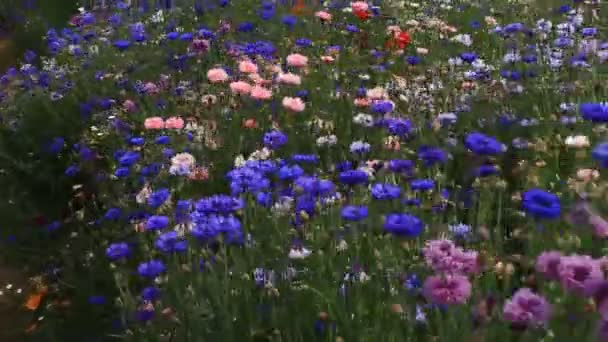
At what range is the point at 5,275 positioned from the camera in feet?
14.2

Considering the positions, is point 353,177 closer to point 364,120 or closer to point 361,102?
point 364,120

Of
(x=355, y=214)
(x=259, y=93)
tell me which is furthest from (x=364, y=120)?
(x=355, y=214)

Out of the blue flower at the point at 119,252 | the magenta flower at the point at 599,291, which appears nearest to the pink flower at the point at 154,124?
the blue flower at the point at 119,252

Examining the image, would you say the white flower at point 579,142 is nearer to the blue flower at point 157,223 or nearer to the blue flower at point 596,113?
the blue flower at point 596,113

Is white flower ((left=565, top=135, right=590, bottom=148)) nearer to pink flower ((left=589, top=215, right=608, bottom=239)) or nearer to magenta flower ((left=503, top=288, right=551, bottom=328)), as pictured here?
pink flower ((left=589, top=215, right=608, bottom=239))

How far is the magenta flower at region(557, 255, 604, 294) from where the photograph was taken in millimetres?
1412

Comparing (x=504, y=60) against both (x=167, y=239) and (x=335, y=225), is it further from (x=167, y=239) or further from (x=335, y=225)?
(x=167, y=239)

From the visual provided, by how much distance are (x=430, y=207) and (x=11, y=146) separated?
11.9ft

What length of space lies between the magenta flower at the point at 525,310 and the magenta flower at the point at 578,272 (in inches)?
3.5

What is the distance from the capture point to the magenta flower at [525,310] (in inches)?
59.5

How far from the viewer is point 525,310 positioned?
5.01 ft

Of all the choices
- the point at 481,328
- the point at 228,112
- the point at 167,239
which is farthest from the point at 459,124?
the point at 481,328

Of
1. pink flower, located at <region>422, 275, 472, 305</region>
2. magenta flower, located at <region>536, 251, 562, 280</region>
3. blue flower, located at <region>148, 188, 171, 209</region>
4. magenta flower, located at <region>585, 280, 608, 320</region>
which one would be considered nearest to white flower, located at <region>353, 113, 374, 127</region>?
blue flower, located at <region>148, 188, 171, 209</region>

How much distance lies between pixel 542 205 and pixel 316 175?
3.60 ft
